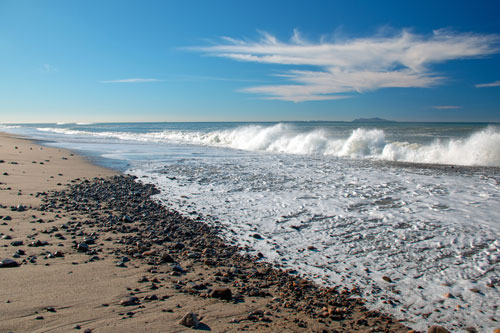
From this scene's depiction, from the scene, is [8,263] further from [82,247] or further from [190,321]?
[190,321]

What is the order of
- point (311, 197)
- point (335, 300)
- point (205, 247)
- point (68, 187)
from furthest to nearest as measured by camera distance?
point (68, 187), point (311, 197), point (205, 247), point (335, 300)

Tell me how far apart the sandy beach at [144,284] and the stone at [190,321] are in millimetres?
39

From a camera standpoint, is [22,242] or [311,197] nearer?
[22,242]

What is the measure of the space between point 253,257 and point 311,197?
12.5 feet

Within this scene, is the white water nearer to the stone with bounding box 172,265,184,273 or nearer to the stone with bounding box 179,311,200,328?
the stone with bounding box 172,265,184,273

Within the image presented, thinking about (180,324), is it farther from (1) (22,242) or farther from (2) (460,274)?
(2) (460,274)

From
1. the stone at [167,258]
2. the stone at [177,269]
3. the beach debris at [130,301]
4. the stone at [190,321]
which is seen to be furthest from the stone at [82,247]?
the stone at [190,321]

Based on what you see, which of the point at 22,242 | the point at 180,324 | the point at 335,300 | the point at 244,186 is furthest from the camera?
the point at 244,186

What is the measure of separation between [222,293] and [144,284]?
883mm

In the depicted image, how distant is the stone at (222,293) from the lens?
331cm

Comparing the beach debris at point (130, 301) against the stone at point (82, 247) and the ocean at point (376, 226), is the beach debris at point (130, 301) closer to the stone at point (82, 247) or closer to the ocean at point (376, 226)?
the stone at point (82, 247)

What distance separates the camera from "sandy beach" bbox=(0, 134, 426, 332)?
9.26 feet

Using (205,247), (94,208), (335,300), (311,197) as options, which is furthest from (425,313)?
(94,208)

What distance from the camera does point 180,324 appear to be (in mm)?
2770
